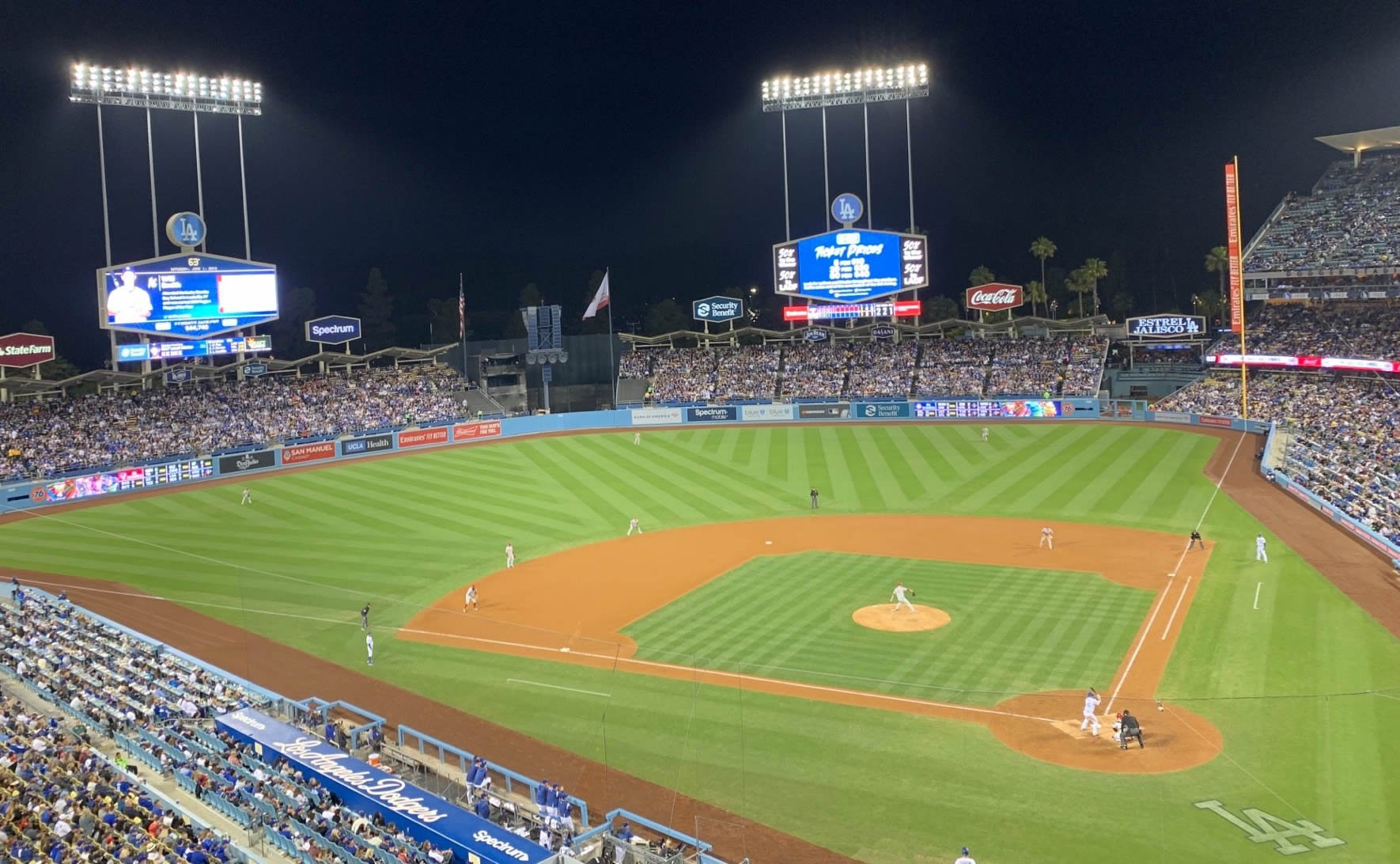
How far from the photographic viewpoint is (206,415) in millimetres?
58844

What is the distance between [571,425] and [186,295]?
2471cm

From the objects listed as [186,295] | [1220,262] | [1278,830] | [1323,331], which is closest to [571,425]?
[186,295]

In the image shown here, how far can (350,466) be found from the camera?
57.0 metres

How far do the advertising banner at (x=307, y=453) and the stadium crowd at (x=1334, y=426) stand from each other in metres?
49.4

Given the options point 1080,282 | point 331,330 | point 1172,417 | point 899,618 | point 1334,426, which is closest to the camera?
point 899,618

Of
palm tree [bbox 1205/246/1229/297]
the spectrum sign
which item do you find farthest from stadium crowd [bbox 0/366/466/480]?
palm tree [bbox 1205/246/1229/297]

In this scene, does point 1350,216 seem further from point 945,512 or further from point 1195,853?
point 1195,853

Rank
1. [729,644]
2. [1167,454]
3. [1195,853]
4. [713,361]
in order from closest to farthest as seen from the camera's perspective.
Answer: [1195,853] → [729,644] → [1167,454] → [713,361]

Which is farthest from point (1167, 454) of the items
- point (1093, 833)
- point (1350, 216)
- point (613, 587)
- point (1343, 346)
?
point (1093, 833)

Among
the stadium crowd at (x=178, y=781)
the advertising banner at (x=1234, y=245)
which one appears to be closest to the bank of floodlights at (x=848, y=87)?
the advertising banner at (x=1234, y=245)

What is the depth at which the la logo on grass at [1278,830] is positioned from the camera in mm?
15836

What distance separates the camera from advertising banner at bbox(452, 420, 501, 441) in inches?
2579

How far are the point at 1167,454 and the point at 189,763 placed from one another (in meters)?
46.2

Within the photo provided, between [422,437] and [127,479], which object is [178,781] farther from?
[422,437]
